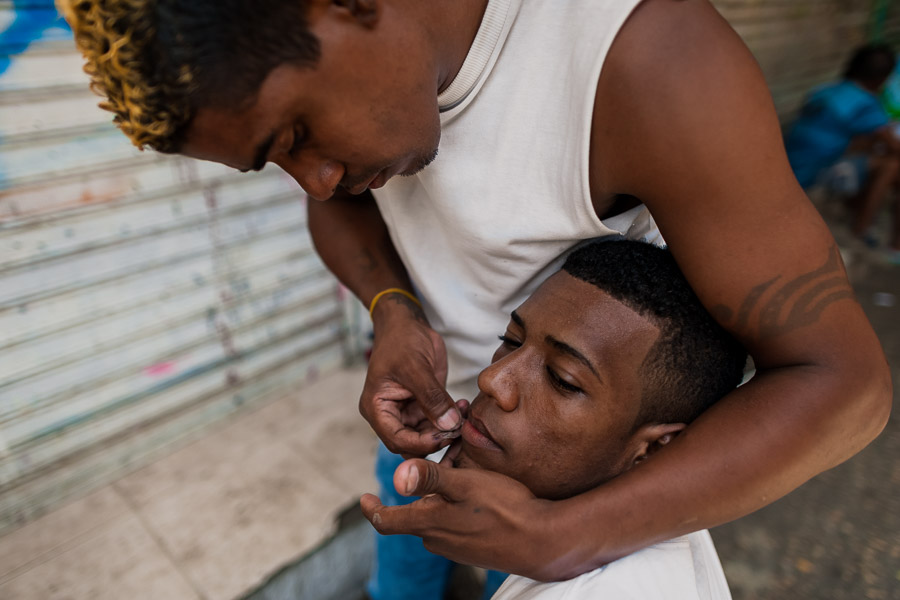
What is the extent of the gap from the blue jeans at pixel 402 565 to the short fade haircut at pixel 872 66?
6.02 m

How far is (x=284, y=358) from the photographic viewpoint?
10.7 feet

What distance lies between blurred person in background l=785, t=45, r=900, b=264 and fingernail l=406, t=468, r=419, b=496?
5792 mm

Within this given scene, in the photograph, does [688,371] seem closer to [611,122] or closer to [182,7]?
[611,122]

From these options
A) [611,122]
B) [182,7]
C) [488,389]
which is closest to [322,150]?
[182,7]

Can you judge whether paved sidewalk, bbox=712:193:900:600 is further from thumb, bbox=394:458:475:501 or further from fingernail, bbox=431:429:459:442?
thumb, bbox=394:458:475:501

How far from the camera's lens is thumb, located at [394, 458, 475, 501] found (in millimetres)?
898

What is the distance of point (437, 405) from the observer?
4.13 feet

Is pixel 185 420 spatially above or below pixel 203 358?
below

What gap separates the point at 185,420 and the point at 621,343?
242cm

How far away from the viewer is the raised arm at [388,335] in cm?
127

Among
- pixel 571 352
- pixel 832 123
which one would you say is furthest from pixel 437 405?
pixel 832 123

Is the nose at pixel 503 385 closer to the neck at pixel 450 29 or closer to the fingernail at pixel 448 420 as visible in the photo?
the fingernail at pixel 448 420

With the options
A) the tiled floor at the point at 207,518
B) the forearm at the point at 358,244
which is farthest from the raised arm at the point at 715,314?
the tiled floor at the point at 207,518

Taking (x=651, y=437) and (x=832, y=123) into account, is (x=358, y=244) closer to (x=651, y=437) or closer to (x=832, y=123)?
(x=651, y=437)
